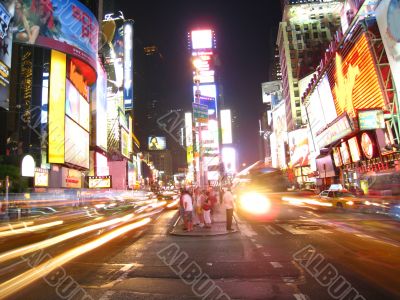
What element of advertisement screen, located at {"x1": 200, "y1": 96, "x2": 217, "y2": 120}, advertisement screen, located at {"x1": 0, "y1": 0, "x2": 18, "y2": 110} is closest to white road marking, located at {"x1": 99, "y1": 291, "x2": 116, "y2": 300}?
advertisement screen, located at {"x1": 200, "y1": 96, "x2": 217, "y2": 120}

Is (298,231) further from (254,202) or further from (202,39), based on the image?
(202,39)

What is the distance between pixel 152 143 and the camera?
469 feet

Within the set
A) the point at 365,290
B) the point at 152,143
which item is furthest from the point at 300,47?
the point at 365,290

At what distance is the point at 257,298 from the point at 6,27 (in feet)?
136

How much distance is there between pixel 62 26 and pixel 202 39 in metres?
22.5

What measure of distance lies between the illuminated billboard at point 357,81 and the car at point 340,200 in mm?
10195

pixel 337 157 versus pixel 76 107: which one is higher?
pixel 76 107

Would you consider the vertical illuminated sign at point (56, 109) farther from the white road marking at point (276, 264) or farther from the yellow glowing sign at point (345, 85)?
the white road marking at point (276, 264)

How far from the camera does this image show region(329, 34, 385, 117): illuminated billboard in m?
32.2

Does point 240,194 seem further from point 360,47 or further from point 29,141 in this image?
point 29,141

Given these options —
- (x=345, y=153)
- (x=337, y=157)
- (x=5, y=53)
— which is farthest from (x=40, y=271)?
(x=337, y=157)

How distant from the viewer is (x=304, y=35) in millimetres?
107688

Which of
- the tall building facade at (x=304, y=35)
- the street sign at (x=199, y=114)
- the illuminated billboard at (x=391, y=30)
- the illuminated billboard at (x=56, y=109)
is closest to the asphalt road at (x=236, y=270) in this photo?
the street sign at (x=199, y=114)

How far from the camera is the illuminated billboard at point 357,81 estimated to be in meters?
32.2
